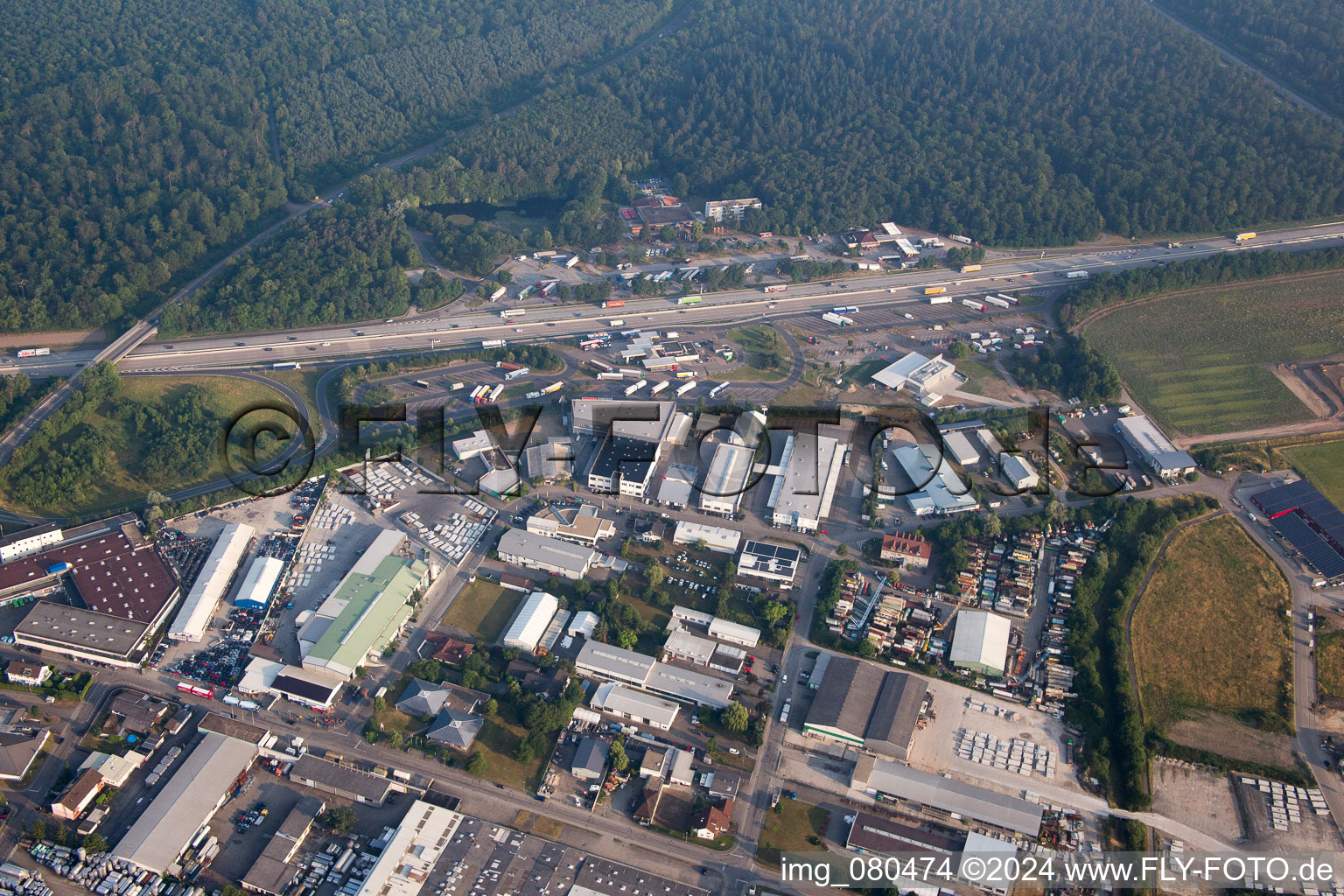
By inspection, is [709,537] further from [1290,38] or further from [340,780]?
[1290,38]

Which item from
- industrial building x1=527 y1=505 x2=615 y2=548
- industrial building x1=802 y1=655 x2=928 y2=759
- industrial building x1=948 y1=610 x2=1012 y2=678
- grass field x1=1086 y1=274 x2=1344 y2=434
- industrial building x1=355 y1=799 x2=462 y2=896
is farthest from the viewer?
grass field x1=1086 y1=274 x2=1344 y2=434

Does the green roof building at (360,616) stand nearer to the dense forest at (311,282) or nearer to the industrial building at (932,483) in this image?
the industrial building at (932,483)

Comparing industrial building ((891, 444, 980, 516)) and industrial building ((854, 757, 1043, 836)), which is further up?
industrial building ((891, 444, 980, 516))

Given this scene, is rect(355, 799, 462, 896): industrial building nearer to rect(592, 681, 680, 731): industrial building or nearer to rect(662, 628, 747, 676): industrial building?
rect(592, 681, 680, 731): industrial building

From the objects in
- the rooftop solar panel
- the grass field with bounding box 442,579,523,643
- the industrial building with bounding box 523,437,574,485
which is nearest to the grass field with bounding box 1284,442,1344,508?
the rooftop solar panel

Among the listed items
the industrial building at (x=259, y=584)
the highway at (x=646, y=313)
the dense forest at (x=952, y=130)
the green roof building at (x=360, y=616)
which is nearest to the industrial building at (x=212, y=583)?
the industrial building at (x=259, y=584)

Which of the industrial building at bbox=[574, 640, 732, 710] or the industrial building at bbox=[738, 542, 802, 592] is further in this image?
the industrial building at bbox=[738, 542, 802, 592]

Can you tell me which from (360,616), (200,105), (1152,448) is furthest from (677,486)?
(200,105)
